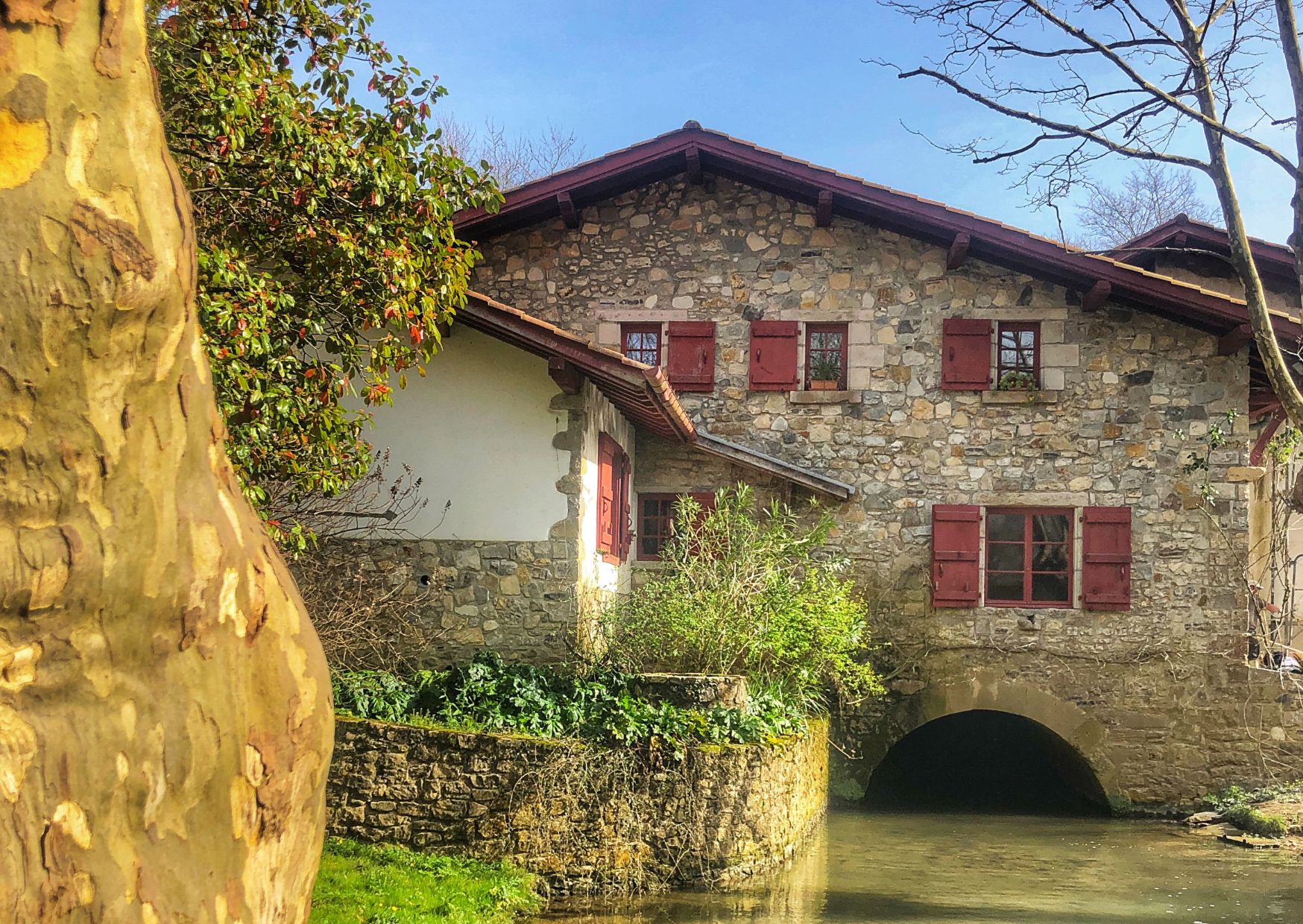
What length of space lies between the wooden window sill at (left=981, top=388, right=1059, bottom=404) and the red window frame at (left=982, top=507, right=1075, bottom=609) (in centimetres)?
115

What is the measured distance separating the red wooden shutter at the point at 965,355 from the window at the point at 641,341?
317 cm

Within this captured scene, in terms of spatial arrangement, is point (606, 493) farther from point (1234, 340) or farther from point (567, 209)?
point (1234, 340)

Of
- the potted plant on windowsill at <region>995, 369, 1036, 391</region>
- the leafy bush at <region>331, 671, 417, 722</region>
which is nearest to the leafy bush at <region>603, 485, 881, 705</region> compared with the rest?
the leafy bush at <region>331, 671, 417, 722</region>

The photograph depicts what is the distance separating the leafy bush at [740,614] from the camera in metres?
9.45

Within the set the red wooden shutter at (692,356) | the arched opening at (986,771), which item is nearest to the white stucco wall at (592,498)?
the red wooden shutter at (692,356)

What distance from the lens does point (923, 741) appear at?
1547 cm

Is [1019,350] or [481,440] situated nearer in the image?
[481,440]

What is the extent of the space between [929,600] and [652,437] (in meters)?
3.49

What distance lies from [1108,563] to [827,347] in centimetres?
376

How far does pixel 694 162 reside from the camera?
41.9 feet

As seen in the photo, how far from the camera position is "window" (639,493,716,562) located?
42.3 feet

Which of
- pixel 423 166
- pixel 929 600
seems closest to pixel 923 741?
pixel 929 600

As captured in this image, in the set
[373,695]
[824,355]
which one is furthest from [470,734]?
[824,355]

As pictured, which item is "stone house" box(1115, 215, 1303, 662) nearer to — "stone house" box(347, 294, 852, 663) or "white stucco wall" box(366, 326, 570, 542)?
"stone house" box(347, 294, 852, 663)
